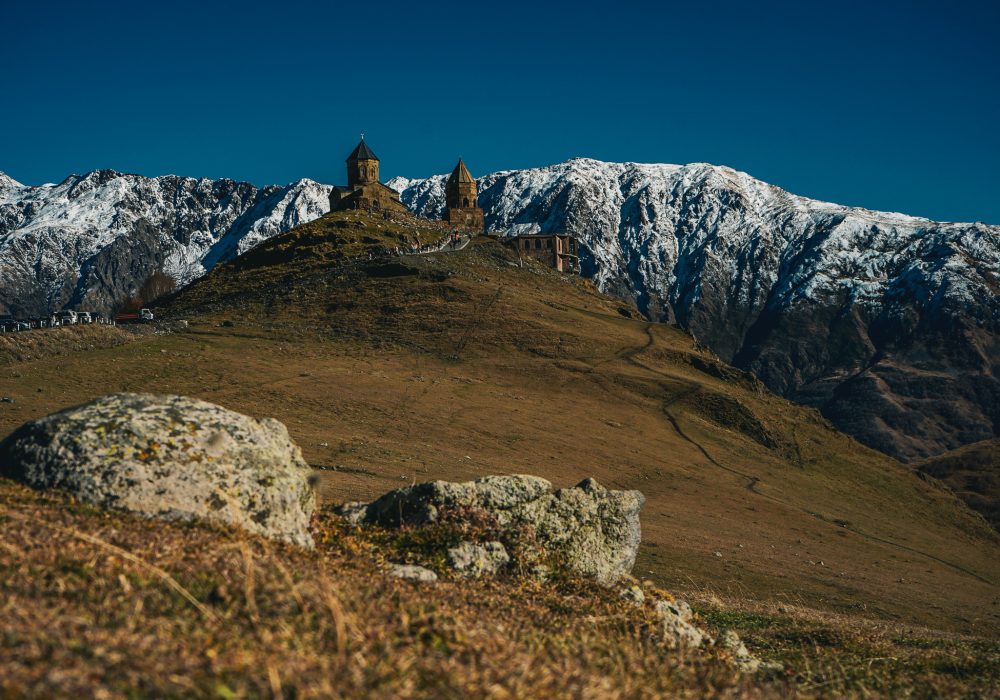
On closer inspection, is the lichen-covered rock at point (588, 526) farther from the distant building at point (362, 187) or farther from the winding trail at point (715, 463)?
the distant building at point (362, 187)

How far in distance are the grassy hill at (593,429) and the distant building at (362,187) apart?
35657mm

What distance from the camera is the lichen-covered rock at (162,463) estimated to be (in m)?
10.7

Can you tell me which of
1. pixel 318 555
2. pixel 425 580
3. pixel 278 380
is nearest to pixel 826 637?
pixel 425 580

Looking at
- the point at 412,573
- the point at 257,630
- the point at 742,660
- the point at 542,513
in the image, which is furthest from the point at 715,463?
the point at 257,630

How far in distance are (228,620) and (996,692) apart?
431 inches

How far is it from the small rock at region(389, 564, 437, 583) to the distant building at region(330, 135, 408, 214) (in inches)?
5918

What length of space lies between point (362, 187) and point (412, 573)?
506 ft

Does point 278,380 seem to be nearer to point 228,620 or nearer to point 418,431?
point 418,431

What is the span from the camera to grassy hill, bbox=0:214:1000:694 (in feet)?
91.5

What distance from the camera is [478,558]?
42.8 ft

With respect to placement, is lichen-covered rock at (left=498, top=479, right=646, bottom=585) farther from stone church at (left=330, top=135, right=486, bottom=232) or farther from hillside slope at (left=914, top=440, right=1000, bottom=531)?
stone church at (left=330, top=135, right=486, bottom=232)

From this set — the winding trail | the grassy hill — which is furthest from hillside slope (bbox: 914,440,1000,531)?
the winding trail

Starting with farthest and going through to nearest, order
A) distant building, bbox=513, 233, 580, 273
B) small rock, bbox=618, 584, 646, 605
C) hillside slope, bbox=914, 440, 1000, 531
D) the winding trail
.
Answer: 1. distant building, bbox=513, 233, 580, 273
2. hillside slope, bbox=914, 440, 1000, 531
3. the winding trail
4. small rock, bbox=618, 584, 646, 605

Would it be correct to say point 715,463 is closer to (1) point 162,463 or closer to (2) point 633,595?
(2) point 633,595
